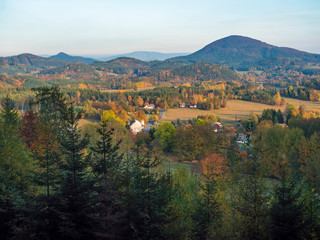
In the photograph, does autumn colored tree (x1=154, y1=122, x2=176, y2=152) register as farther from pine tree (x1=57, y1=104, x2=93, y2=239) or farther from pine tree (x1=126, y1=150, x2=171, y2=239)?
pine tree (x1=57, y1=104, x2=93, y2=239)

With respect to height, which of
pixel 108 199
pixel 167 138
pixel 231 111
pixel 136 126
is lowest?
pixel 136 126

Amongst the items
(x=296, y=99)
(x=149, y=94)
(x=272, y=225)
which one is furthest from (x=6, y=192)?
(x=296, y=99)

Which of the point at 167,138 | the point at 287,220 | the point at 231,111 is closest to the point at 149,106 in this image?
the point at 231,111

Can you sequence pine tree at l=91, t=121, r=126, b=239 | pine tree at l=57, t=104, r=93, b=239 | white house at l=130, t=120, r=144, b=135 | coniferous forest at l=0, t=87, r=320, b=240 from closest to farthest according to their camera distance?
pine tree at l=91, t=121, r=126, b=239 → coniferous forest at l=0, t=87, r=320, b=240 → pine tree at l=57, t=104, r=93, b=239 → white house at l=130, t=120, r=144, b=135

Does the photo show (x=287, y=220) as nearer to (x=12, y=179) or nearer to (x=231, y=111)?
(x=12, y=179)

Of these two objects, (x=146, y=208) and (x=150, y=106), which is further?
(x=150, y=106)

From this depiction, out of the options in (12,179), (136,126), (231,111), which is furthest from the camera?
(231,111)

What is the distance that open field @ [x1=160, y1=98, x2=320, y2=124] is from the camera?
75394 millimetres

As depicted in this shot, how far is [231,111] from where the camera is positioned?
8450 centimetres

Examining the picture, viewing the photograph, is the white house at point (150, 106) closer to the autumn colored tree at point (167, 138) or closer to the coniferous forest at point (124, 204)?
the autumn colored tree at point (167, 138)

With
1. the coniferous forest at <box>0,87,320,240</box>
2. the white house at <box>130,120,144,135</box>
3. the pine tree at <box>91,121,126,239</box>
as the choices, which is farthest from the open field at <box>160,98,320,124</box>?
the pine tree at <box>91,121,126,239</box>

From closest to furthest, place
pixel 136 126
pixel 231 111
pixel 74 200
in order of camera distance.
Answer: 1. pixel 74 200
2. pixel 136 126
3. pixel 231 111

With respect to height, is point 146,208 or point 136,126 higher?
point 146,208

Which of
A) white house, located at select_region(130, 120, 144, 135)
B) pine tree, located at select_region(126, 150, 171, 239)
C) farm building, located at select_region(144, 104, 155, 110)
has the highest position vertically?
pine tree, located at select_region(126, 150, 171, 239)
